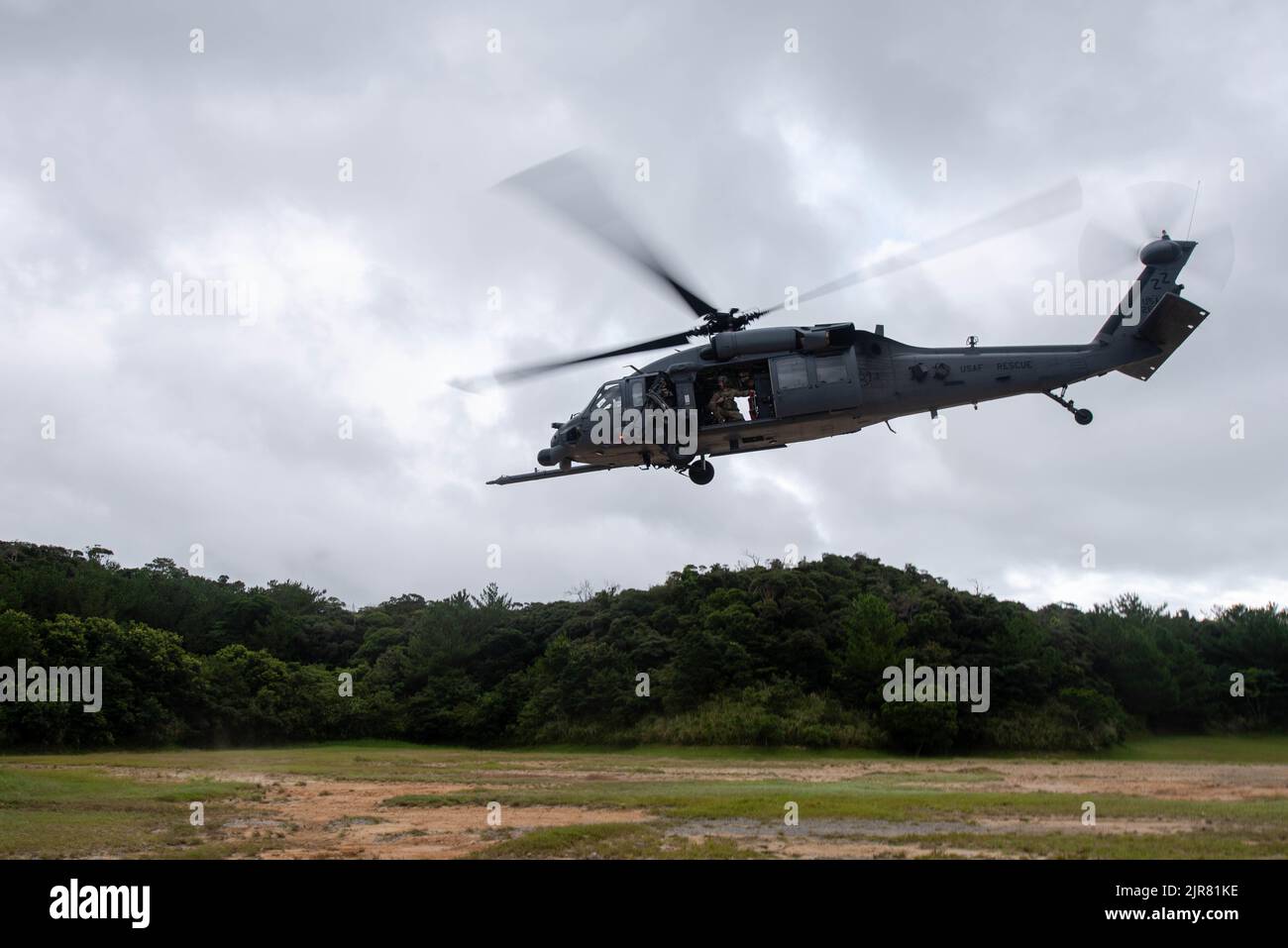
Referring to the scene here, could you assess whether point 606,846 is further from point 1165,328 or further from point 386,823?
point 1165,328

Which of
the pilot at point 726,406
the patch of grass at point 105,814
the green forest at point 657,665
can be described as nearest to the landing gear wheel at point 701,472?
the pilot at point 726,406

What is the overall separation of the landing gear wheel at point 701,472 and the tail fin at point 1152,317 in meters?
7.73

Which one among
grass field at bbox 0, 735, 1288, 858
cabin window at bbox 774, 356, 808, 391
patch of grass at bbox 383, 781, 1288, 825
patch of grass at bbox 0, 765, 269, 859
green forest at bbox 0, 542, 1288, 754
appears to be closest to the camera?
grass field at bbox 0, 735, 1288, 858

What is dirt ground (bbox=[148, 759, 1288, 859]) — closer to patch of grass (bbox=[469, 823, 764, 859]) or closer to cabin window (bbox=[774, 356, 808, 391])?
patch of grass (bbox=[469, 823, 764, 859])

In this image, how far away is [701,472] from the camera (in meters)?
20.4

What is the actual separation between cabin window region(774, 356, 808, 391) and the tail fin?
5.71 metres

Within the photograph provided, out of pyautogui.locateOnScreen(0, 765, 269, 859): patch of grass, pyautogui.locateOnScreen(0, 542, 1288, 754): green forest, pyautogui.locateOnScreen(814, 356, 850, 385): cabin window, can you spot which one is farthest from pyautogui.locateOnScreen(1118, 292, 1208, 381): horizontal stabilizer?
pyautogui.locateOnScreen(0, 542, 1288, 754): green forest

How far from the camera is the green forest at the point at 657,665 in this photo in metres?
49.1

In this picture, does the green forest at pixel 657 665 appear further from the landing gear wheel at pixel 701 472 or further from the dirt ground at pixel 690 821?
the landing gear wheel at pixel 701 472

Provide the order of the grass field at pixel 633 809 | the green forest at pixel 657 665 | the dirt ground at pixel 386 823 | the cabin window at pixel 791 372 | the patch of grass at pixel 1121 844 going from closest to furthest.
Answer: the patch of grass at pixel 1121 844, the grass field at pixel 633 809, the dirt ground at pixel 386 823, the cabin window at pixel 791 372, the green forest at pixel 657 665

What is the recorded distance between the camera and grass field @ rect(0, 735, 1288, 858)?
1858 centimetres
